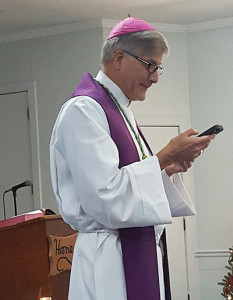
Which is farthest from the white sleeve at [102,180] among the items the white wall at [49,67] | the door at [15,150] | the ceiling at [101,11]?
the door at [15,150]

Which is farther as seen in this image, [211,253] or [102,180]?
[211,253]

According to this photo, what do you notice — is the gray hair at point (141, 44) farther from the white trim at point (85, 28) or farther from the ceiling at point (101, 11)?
the white trim at point (85, 28)

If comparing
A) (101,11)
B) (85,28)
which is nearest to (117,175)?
(101,11)

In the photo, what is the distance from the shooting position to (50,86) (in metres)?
7.46

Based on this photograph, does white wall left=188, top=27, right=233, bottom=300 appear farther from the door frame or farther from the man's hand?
the man's hand

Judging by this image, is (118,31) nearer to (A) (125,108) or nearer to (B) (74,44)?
(A) (125,108)

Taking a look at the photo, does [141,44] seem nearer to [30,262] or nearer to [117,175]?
[117,175]

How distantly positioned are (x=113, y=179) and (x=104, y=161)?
58 mm

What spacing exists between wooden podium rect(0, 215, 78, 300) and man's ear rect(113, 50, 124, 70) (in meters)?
2.18

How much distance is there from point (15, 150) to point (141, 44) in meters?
5.30

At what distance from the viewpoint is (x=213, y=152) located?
7477 millimetres

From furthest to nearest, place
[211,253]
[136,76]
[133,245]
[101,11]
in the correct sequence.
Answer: [211,253], [101,11], [136,76], [133,245]

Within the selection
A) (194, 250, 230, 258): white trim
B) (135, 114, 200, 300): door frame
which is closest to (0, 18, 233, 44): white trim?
(135, 114, 200, 300): door frame

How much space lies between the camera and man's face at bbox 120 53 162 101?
2490mm
